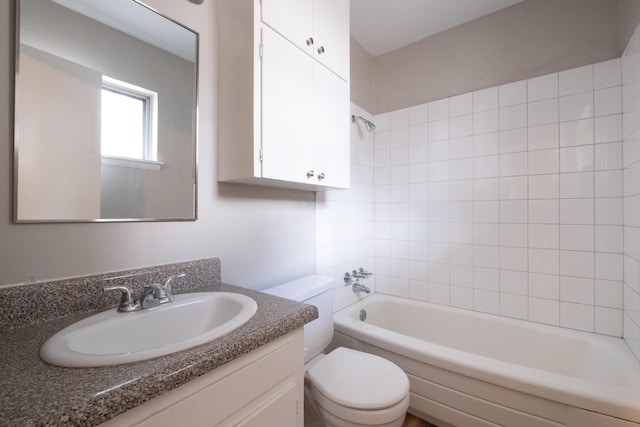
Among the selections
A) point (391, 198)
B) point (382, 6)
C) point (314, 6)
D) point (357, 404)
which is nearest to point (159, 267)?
point (357, 404)

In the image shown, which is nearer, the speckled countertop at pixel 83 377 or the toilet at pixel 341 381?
the speckled countertop at pixel 83 377

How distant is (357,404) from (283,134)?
115 cm

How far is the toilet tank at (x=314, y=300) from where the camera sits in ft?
4.37

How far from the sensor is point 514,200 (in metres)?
1.79

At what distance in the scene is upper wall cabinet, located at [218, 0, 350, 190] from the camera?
1069mm

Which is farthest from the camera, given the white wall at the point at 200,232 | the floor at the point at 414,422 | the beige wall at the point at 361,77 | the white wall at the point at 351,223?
the beige wall at the point at 361,77

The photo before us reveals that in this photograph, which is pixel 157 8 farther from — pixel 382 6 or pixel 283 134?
pixel 382 6

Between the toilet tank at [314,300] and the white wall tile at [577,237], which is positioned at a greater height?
the white wall tile at [577,237]

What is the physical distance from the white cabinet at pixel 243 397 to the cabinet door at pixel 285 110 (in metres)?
0.67

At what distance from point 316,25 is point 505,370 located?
6.14 ft

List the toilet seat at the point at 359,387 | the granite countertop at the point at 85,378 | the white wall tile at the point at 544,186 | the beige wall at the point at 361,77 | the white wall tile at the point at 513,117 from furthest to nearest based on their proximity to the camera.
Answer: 1. the beige wall at the point at 361,77
2. the white wall tile at the point at 513,117
3. the white wall tile at the point at 544,186
4. the toilet seat at the point at 359,387
5. the granite countertop at the point at 85,378

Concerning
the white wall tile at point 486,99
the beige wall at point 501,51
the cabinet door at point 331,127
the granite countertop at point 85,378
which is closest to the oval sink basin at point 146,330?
the granite countertop at point 85,378

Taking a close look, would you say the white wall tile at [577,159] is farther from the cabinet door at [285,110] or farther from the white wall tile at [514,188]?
the cabinet door at [285,110]

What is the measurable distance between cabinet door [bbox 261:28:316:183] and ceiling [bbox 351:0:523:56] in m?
1.02
